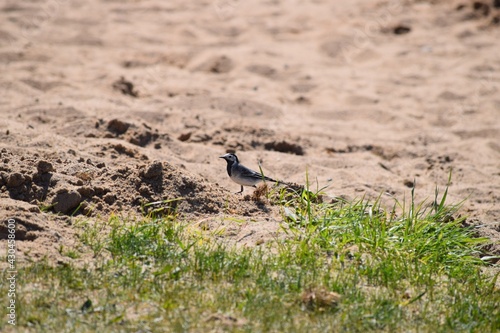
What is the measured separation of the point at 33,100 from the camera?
290 inches

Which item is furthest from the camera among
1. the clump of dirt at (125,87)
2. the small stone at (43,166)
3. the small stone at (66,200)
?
the clump of dirt at (125,87)

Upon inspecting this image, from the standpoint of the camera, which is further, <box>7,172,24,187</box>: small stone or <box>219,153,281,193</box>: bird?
<box>219,153,281,193</box>: bird

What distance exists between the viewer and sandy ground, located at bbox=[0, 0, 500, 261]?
207 inches

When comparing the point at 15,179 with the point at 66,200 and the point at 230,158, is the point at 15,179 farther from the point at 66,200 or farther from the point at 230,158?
the point at 230,158

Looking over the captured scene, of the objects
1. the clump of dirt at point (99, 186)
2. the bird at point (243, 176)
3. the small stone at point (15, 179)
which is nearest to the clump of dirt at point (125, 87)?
the clump of dirt at point (99, 186)

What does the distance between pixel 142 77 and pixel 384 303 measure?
5.24 meters

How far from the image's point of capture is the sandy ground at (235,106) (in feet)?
17.2

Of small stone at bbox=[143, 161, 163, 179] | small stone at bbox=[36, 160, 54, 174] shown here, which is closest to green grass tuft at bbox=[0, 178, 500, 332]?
small stone at bbox=[143, 161, 163, 179]

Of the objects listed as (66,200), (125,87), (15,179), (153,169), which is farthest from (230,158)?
(125,87)

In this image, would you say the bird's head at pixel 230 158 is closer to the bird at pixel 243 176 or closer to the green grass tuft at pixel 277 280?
the bird at pixel 243 176

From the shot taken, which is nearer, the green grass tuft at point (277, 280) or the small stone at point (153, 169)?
the green grass tuft at point (277, 280)

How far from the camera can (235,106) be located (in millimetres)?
7820

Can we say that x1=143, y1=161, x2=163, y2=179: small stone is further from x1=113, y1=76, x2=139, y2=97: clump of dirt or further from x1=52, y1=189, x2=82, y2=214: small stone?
x1=113, y1=76, x2=139, y2=97: clump of dirt

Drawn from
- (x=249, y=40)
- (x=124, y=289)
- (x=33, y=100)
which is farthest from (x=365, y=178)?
(x=249, y=40)
